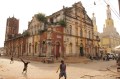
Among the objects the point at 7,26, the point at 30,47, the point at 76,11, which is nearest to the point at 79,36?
the point at 76,11

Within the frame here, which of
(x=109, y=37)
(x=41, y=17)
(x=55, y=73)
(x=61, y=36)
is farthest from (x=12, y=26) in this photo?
(x=55, y=73)

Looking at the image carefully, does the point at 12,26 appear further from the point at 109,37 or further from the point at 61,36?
the point at 109,37

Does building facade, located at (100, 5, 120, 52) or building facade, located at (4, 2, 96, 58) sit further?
building facade, located at (100, 5, 120, 52)

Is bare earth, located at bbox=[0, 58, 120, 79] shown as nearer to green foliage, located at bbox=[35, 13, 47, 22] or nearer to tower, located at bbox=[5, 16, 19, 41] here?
green foliage, located at bbox=[35, 13, 47, 22]

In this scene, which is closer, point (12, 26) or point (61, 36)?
point (61, 36)

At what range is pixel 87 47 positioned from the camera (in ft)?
131

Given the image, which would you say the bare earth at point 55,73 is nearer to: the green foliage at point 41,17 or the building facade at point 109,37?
the green foliage at point 41,17

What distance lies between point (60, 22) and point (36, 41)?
7.15 meters

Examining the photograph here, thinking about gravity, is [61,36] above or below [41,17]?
below

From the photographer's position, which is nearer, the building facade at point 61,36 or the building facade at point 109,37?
the building facade at point 61,36

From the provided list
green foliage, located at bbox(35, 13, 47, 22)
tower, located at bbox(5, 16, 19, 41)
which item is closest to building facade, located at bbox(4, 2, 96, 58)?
green foliage, located at bbox(35, 13, 47, 22)

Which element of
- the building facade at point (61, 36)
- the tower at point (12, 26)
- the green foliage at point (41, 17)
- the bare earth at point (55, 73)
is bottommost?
the bare earth at point (55, 73)

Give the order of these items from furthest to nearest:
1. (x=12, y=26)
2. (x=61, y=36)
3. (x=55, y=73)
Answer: (x=12, y=26)
(x=61, y=36)
(x=55, y=73)

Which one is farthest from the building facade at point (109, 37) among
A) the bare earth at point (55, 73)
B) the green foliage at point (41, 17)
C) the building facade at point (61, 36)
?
the bare earth at point (55, 73)
